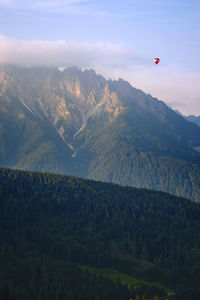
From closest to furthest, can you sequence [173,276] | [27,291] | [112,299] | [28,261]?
[27,291]
[112,299]
[28,261]
[173,276]

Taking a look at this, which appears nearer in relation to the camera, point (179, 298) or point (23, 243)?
point (179, 298)

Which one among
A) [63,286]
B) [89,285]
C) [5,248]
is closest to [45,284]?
[63,286]

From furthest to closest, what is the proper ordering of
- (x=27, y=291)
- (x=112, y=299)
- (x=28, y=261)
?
(x=28, y=261) → (x=112, y=299) → (x=27, y=291)

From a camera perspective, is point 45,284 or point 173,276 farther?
point 173,276

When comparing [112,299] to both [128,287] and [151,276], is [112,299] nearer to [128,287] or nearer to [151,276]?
[128,287]

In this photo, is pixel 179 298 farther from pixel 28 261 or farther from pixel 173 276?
pixel 28 261

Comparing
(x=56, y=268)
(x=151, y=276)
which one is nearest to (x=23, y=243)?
(x=56, y=268)

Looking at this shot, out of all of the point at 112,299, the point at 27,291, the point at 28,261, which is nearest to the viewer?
the point at 27,291

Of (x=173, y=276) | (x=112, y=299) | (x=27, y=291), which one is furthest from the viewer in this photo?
(x=173, y=276)

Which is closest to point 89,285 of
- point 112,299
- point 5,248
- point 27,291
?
point 112,299
